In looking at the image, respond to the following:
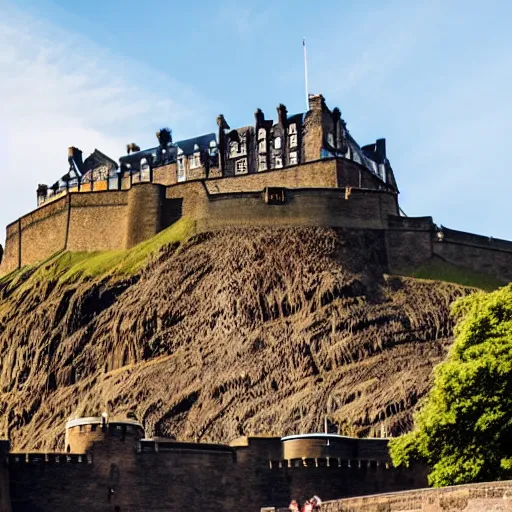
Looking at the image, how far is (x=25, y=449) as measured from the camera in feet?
246

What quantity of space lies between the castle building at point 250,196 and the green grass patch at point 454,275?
58 cm

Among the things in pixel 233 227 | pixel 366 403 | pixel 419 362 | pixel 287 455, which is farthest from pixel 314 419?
pixel 233 227

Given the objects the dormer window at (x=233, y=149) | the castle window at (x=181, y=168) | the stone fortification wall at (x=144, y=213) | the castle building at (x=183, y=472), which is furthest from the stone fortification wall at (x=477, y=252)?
the castle building at (x=183, y=472)

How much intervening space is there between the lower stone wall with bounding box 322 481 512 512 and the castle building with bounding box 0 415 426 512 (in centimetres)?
1463

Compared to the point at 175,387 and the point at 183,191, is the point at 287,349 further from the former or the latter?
the point at 183,191

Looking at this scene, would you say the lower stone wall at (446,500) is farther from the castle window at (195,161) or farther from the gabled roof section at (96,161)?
the gabled roof section at (96,161)

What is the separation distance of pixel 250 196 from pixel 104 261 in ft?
38.8

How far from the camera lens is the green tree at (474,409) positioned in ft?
141

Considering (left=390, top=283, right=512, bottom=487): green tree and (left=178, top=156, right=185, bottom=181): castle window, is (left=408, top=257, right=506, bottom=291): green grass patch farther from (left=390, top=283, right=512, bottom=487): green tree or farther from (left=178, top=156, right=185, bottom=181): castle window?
(left=390, top=283, right=512, bottom=487): green tree

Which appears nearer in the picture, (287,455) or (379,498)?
(379,498)

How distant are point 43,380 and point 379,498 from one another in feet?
155

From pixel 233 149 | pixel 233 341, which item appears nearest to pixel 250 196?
pixel 233 341

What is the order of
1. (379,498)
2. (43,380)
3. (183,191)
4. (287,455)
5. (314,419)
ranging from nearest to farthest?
(379,498) < (287,455) < (314,419) < (43,380) < (183,191)

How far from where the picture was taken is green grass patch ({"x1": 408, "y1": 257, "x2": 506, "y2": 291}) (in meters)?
82.4
